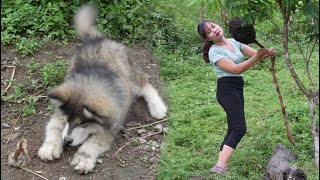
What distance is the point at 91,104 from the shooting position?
468 cm

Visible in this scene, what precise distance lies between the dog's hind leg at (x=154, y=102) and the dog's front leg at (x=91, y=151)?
0.81 metres

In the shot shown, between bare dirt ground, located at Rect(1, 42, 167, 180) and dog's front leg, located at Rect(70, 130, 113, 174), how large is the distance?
6cm

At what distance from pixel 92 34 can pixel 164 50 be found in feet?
4.71

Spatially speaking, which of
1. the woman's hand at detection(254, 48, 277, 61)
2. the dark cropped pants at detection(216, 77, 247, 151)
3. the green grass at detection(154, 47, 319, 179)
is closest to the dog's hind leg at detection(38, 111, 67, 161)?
the green grass at detection(154, 47, 319, 179)

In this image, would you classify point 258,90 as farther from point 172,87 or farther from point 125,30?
point 125,30

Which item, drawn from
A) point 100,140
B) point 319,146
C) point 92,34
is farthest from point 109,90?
point 319,146

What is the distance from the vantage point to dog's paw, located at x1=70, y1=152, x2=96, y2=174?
453 cm

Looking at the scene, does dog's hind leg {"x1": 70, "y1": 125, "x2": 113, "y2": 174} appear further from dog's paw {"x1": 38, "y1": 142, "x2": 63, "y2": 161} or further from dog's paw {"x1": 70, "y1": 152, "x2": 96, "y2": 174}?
dog's paw {"x1": 38, "y1": 142, "x2": 63, "y2": 161}

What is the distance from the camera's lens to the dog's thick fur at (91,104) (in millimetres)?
4625

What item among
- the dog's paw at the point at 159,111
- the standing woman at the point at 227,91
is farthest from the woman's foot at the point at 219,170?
the dog's paw at the point at 159,111

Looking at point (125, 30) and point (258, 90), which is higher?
point (258, 90)

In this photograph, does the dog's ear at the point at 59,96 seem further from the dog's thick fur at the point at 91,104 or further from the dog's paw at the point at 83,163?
the dog's paw at the point at 83,163

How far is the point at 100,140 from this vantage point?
4891 millimetres

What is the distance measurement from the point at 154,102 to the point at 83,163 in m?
1.49
